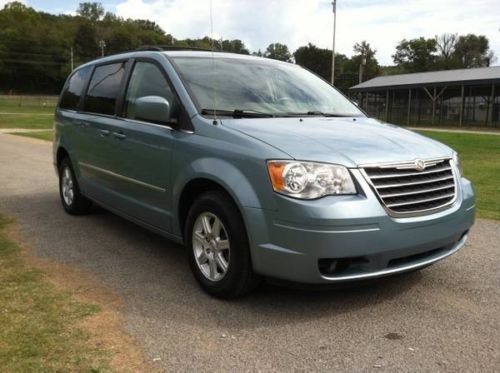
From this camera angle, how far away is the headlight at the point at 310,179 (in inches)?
136

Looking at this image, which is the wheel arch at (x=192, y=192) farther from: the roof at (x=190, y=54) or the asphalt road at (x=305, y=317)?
the roof at (x=190, y=54)

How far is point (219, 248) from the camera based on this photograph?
3945 mm

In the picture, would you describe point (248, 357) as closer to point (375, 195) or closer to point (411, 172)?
point (375, 195)

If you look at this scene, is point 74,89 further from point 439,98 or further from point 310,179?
point 439,98

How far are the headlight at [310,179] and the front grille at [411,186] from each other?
0.57 feet

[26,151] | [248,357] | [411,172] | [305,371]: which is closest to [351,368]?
[305,371]

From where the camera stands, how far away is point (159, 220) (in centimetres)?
463

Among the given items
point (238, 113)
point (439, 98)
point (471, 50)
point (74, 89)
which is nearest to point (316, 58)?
point (471, 50)

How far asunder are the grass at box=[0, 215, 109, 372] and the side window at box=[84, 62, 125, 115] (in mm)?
1839

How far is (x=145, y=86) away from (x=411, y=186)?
8.32 feet

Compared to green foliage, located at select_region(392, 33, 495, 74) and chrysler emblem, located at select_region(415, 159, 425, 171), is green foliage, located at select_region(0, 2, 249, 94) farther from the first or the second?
chrysler emblem, located at select_region(415, 159, 425, 171)

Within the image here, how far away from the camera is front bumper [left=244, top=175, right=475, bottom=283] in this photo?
338 centimetres

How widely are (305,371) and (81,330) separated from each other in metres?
1.43

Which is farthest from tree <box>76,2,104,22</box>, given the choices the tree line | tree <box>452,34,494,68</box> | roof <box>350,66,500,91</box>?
roof <box>350,66,500,91</box>
